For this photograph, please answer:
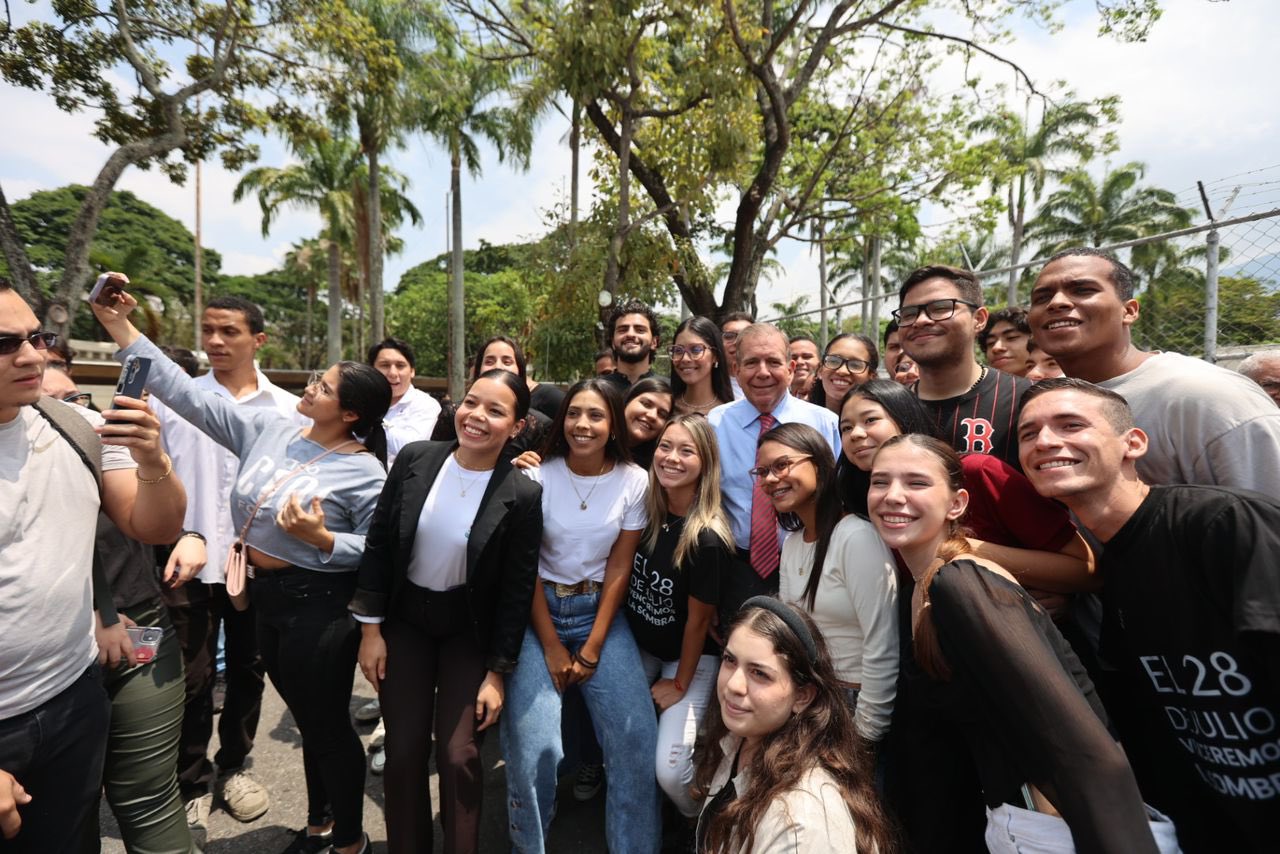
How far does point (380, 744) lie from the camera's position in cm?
384

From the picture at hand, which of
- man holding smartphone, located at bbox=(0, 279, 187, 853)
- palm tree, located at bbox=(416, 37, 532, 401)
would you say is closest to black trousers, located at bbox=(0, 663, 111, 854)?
man holding smartphone, located at bbox=(0, 279, 187, 853)

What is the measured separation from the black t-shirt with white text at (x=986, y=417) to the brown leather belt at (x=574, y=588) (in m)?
1.74

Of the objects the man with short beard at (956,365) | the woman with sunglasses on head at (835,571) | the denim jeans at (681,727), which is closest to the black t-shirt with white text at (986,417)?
the man with short beard at (956,365)

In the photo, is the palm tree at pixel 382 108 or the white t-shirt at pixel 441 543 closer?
the white t-shirt at pixel 441 543

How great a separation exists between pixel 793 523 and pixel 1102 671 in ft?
3.86

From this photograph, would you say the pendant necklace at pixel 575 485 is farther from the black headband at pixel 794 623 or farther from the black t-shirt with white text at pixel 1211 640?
the black t-shirt with white text at pixel 1211 640

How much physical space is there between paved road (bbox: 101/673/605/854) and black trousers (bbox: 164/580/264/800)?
0.79ft

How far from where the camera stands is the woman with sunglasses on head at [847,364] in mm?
4199

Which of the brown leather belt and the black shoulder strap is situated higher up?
the black shoulder strap

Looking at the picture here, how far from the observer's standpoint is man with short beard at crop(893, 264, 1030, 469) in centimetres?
257

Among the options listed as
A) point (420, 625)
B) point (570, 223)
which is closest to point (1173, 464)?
point (420, 625)

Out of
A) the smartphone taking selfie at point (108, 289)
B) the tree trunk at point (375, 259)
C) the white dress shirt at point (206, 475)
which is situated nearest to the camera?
the smartphone taking selfie at point (108, 289)

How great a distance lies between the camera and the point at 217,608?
3.42m

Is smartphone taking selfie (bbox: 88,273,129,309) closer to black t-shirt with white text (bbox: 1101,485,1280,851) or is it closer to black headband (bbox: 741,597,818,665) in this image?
black headband (bbox: 741,597,818,665)
